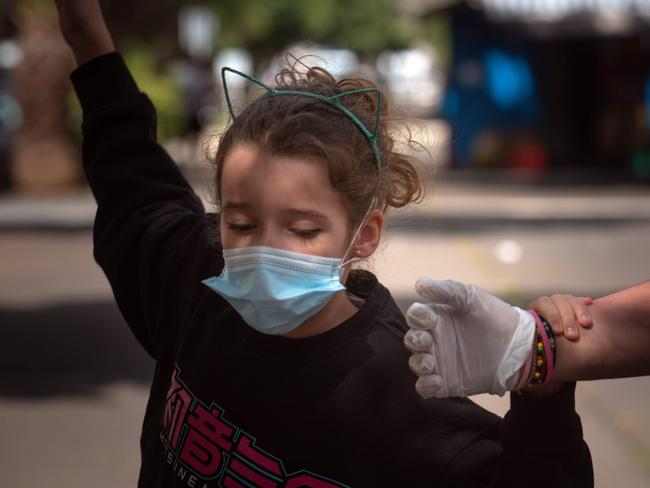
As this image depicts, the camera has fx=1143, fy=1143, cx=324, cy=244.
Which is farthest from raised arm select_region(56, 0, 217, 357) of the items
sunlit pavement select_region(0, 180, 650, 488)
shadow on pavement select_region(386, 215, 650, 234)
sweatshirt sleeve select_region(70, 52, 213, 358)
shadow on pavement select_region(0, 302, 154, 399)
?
shadow on pavement select_region(386, 215, 650, 234)

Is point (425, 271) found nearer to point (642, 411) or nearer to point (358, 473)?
point (642, 411)

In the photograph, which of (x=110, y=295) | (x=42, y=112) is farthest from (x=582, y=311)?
(x=42, y=112)

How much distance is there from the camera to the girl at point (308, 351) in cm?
184

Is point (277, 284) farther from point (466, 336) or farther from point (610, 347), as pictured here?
point (610, 347)

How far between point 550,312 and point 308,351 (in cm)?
46

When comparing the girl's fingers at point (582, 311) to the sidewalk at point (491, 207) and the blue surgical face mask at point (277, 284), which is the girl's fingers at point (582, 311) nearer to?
the blue surgical face mask at point (277, 284)

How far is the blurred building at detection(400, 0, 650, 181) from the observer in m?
20.4

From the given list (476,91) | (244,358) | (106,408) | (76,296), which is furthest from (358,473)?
(476,91)

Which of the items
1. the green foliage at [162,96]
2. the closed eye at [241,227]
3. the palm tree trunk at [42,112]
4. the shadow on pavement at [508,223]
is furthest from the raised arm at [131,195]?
the green foliage at [162,96]

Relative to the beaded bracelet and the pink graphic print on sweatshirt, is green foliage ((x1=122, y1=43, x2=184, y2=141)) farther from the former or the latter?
the beaded bracelet

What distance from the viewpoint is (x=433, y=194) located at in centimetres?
254

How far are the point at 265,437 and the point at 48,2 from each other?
1519 cm

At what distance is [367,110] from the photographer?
212cm

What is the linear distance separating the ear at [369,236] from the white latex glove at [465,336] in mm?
417
